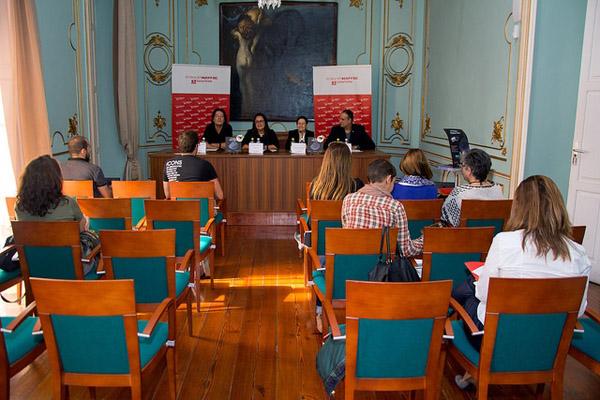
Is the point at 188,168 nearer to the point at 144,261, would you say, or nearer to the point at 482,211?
the point at 144,261

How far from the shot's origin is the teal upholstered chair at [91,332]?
2.16m

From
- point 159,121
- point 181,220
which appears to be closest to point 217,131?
point 159,121

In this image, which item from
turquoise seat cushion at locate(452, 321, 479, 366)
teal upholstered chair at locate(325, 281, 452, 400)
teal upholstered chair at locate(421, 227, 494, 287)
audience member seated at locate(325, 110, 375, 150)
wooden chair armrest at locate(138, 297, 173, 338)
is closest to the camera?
teal upholstered chair at locate(325, 281, 452, 400)

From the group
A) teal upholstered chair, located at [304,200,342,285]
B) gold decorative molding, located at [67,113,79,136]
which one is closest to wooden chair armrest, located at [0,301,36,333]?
teal upholstered chair, located at [304,200,342,285]

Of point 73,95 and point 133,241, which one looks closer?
point 133,241

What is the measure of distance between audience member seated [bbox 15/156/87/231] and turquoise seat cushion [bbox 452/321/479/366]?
7.69ft

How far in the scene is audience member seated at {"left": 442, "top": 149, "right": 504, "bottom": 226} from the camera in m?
3.91

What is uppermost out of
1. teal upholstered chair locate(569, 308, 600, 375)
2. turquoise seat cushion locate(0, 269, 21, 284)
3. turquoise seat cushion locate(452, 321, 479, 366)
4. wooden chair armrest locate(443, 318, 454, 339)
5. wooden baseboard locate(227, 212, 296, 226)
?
wooden chair armrest locate(443, 318, 454, 339)

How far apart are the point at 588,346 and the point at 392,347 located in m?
1.04

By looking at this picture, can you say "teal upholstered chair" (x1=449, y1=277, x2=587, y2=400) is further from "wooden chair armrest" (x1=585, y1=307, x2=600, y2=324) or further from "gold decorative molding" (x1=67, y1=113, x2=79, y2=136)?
"gold decorative molding" (x1=67, y1=113, x2=79, y2=136)

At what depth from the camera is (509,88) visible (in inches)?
218

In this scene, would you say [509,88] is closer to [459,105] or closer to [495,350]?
[459,105]

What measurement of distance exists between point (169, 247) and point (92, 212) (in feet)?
4.30

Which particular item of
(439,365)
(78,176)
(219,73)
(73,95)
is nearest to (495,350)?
(439,365)
